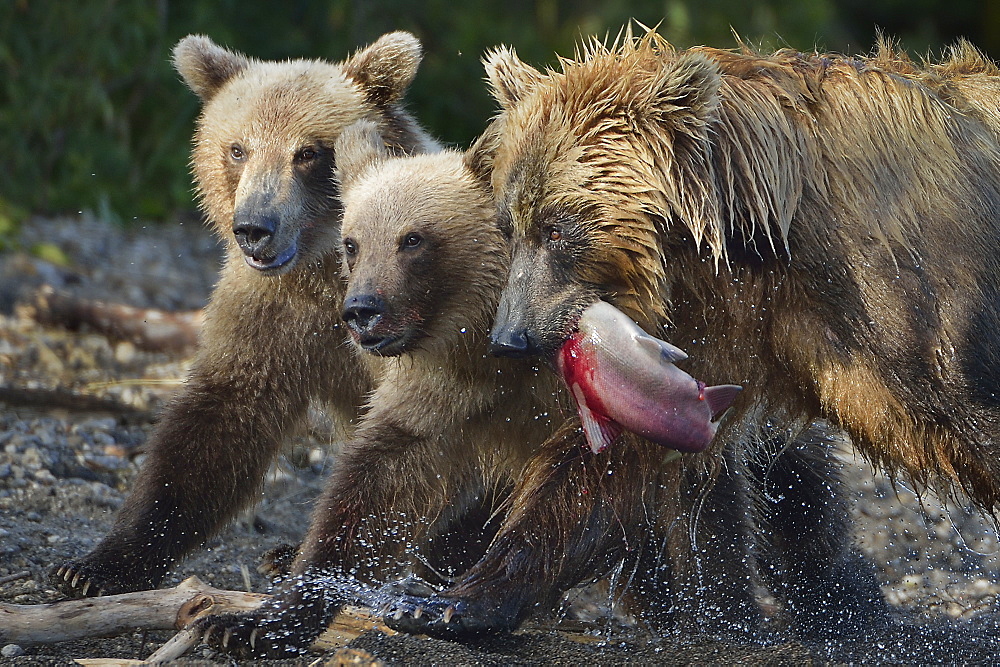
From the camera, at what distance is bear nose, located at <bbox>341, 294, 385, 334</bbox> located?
353 cm

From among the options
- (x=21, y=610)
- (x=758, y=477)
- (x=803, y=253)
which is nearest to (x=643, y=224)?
(x=803, y=253)

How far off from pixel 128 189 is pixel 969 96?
692 cm

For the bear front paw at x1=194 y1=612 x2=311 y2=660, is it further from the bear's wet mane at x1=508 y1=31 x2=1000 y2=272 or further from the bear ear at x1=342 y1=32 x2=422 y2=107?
the bear ear at x1=342 y1=32 x2=422 y2=107

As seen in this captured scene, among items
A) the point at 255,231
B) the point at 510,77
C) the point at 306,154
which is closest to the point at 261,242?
the point at 255,231

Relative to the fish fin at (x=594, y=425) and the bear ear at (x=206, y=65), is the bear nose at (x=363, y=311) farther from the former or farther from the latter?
the bear ear at (x=206, y=65)

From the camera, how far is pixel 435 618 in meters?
3.29

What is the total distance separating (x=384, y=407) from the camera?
3795mm

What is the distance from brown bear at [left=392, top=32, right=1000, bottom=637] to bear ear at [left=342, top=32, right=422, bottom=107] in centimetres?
79

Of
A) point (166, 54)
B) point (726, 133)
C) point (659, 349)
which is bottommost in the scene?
point (659, 349)

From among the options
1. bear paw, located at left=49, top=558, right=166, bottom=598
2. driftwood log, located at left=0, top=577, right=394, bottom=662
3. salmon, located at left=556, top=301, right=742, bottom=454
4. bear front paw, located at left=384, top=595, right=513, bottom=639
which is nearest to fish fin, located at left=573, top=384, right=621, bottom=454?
salmon, located at left=556, top=301, right=742, bottom=454

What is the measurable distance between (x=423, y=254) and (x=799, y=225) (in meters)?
1.04

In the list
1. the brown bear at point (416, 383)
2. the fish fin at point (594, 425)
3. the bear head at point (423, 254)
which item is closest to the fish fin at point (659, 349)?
the fish fin at point (594, 425)

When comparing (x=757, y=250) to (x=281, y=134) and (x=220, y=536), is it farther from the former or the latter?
(x=220, y=536)

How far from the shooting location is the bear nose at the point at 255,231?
390 cm
